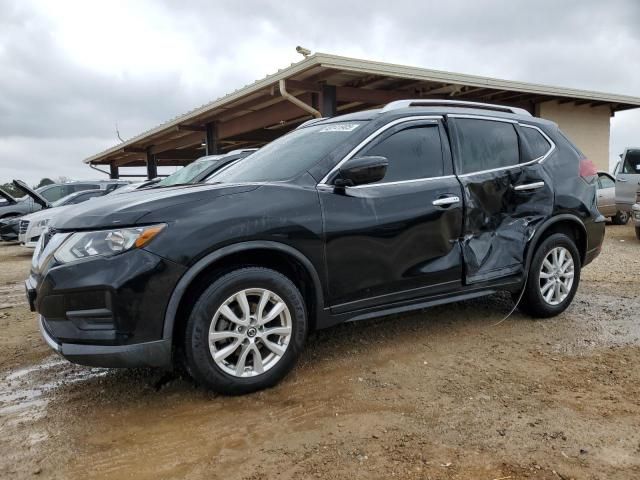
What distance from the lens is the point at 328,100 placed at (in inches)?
448

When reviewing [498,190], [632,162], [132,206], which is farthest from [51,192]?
[632,162]

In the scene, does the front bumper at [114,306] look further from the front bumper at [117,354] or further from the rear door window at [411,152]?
the rear door window at [411,152]

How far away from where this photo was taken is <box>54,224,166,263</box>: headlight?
273 centimetres

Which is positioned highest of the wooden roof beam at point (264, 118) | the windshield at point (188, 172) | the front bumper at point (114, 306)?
the wooden roof beam at point (264, 118)

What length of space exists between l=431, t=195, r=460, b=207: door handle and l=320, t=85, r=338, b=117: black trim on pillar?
7.97 metres

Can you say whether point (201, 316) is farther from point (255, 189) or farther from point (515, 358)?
point (515, 358)

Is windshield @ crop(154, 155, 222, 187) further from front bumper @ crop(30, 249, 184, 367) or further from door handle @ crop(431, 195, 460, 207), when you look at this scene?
front bumper @ crop(30, 249, 184, 367)

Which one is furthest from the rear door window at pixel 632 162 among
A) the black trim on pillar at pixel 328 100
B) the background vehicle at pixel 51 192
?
the background vehicle at pixel 51 192

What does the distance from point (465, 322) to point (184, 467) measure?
2.84 m

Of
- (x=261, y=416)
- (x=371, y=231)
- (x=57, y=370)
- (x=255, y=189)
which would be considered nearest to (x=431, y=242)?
(x=371, y=231)

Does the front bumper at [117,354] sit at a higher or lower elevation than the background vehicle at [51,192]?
lower

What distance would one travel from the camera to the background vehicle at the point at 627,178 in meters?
11.6

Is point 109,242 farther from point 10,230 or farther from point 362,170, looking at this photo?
point 10,230

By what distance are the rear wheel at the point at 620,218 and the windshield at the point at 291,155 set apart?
11728mm
